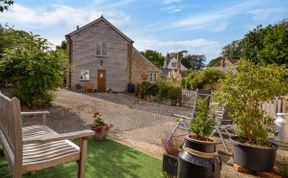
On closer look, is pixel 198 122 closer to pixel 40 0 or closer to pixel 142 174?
pixel 142 174

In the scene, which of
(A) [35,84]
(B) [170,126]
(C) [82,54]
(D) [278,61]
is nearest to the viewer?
(B) [170,126]

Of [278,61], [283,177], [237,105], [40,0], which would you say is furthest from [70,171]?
[278,61]

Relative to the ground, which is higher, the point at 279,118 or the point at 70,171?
the point at 279,118

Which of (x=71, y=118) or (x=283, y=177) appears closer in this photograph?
(x=283, y=177)

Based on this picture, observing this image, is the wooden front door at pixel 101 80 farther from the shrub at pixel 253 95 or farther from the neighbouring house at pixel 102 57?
the shrub at pixel 253 95

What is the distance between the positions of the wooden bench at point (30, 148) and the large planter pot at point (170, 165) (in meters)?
1.30

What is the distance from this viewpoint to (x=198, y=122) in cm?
292

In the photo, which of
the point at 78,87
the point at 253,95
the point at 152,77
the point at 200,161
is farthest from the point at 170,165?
the point at 152,77

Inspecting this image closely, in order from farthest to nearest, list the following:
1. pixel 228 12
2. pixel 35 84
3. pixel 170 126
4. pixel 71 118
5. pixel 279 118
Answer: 1. pixel 35 84
2. pixel 71 118
3. pixel 170 126
4. pixel 228 12
5. pixel 279 118

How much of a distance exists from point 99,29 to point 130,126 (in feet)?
51.5

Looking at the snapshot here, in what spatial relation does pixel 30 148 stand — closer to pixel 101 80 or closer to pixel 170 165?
pixel 170 165

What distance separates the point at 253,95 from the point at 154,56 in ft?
156

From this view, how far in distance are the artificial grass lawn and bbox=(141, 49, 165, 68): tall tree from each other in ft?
143

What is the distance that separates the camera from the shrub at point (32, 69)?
Answer: 30.7 ft
